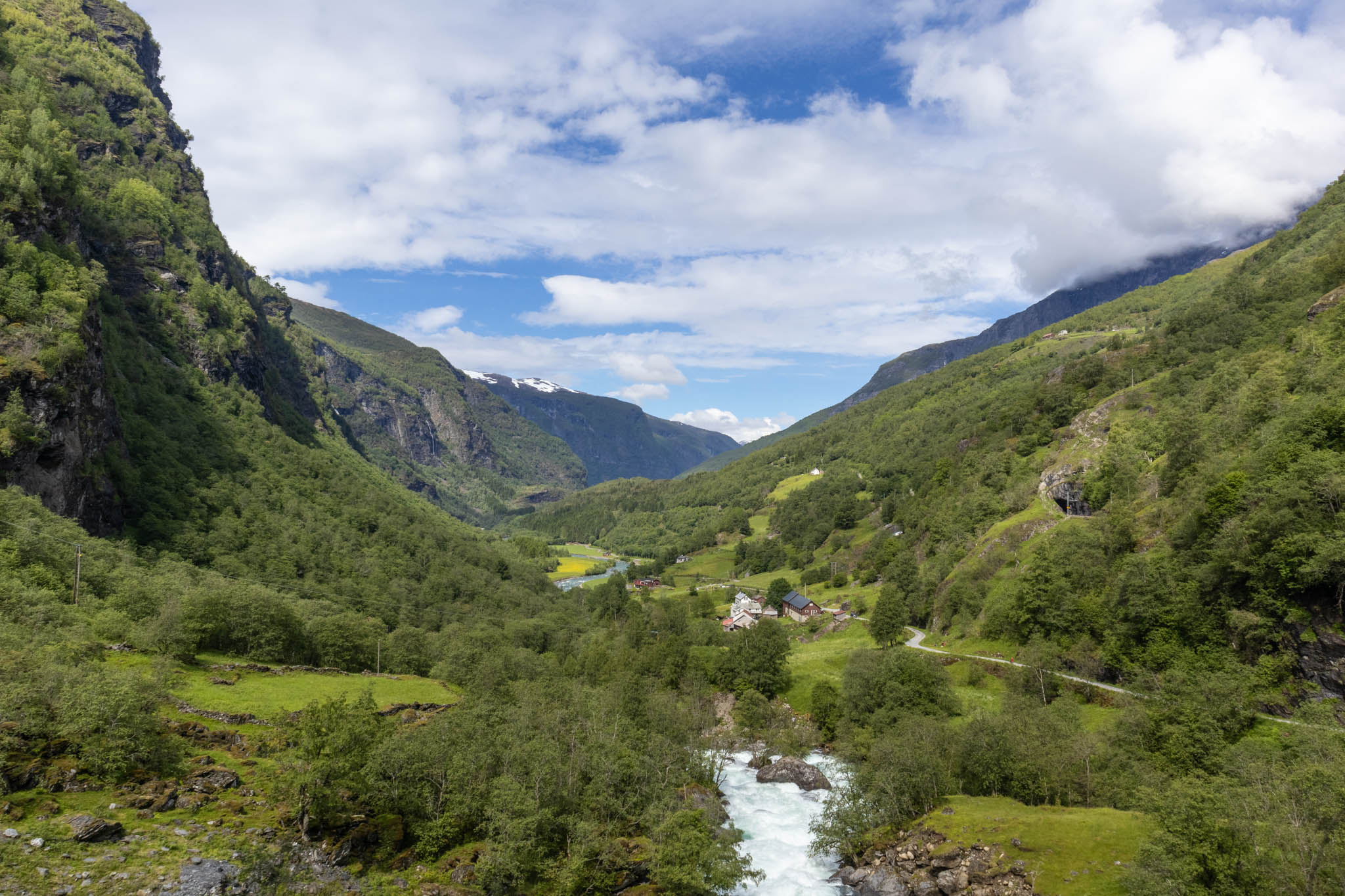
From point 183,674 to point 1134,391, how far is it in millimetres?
154350

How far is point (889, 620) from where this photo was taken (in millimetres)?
98438

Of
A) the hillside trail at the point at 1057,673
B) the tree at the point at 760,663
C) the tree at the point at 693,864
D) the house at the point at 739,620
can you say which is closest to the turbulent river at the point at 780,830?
the tree at the point at 693,864

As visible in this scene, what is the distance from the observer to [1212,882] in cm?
3434

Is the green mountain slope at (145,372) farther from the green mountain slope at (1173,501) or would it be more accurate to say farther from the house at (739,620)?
the green mountain slope at (1173,501)

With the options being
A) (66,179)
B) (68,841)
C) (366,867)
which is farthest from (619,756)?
(66,179)

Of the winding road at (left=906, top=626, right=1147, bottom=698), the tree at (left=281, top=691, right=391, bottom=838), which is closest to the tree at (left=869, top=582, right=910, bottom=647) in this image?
the winding road at (left=906, top=626, right=1147, bottom=698)

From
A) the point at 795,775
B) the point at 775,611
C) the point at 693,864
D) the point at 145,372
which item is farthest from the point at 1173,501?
the point at 145,372

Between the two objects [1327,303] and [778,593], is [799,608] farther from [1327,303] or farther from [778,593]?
[1327,303]

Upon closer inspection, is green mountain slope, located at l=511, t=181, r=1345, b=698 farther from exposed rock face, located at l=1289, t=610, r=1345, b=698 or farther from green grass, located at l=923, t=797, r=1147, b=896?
green grass, located at l=923, t=797, r=1147, b=896

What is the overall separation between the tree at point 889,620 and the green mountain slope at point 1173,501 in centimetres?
898

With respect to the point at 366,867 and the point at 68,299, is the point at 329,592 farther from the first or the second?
the point at 366,867

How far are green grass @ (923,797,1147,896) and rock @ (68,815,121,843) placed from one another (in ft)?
179

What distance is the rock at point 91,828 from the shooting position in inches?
1091

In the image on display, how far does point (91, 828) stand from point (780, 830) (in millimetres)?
53959
